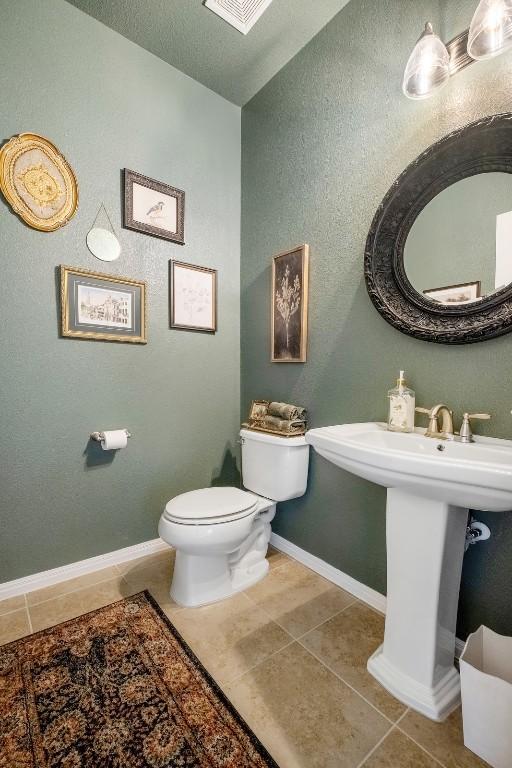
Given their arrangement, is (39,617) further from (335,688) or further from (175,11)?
(175,11)

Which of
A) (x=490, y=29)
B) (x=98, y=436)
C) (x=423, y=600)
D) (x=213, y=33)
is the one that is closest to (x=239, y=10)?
(x=213, y=33)

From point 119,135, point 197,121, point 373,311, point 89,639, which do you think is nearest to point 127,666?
point 89,639

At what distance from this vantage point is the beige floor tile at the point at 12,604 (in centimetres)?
148

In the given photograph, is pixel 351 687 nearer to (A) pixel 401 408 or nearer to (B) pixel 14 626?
(A) pixel 401 408

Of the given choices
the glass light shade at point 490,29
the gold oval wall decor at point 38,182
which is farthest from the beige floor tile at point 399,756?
the gold oval wall decor at point 38,182

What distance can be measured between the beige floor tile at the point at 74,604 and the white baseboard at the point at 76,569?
0.38ft

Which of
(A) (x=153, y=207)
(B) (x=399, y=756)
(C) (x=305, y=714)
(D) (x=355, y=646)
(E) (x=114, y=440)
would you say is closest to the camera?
(B) (x=399, y=756)

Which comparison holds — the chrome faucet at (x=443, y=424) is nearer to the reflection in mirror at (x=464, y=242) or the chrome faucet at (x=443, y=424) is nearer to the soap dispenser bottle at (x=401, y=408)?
the soap dispenser bottle at (x=401, y=408)

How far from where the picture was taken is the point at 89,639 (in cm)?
131

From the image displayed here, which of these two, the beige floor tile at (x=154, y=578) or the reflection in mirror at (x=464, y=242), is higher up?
the reflection in mirror at (x=464, y=242)

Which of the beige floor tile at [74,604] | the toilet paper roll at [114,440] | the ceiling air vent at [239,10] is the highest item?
the ceiling air vent at [239,10]

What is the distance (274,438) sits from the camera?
170cm

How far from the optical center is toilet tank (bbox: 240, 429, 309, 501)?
1688 millimetres

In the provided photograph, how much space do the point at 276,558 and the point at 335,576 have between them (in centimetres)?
37
